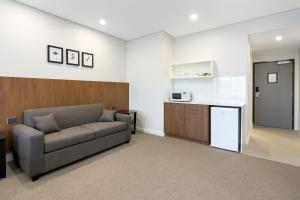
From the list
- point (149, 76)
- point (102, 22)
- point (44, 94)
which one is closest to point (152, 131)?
point (149, 76)

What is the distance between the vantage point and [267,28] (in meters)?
3.31

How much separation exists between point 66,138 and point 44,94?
4.00ft

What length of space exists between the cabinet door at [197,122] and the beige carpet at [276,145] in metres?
0.85

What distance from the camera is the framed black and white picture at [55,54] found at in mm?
3244

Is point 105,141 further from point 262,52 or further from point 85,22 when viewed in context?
point 262,52

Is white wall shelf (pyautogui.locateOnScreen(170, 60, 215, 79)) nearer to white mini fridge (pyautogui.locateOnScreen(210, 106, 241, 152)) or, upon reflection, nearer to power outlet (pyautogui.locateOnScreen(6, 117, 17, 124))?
white mini fridge (pyautogui.locateOnScreen(210, 106, 241, 152))

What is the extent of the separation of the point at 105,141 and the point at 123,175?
3.21ft

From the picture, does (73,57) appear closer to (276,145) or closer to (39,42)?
(39,42)

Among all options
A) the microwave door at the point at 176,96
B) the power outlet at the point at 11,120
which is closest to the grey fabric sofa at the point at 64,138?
the power outlet at the point at 11,120

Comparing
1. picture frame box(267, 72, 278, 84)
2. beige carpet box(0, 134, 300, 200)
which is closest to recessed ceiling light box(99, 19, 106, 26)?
beige carpet box(0, 134, 300, 200)

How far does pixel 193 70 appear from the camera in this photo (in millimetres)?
4344

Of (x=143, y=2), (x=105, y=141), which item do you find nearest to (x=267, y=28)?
(x=143, y=2)

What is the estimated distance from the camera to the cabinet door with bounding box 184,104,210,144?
140 inches

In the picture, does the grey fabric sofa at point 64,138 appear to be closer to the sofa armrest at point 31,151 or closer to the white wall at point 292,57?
the sofa armrest at point 31,151
